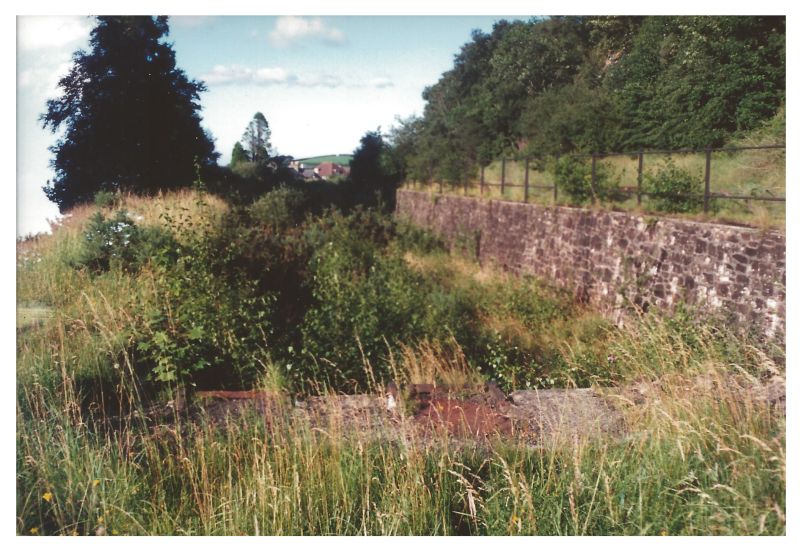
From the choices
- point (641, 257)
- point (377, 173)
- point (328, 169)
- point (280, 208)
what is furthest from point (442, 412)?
point (377, 173)

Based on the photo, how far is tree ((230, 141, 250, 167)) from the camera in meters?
6.00

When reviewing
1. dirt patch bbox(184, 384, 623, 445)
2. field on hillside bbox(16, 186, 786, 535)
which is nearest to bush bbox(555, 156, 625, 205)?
field on hillside bbox(16, 186, 786, 535)

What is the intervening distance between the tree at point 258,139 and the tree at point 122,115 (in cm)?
33

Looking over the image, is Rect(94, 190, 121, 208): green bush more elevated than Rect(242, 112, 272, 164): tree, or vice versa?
Rect(242, 112, 272, 164): tree

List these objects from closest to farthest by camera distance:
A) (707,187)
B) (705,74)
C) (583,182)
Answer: (705,74) < (707,187) < (583,182)

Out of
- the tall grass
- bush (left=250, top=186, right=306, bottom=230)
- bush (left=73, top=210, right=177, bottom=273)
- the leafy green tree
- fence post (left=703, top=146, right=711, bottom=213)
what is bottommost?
the tall grass

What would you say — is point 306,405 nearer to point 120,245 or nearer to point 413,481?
point 413,481

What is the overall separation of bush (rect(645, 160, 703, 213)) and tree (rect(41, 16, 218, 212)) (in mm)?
5704

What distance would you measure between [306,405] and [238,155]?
2605mm

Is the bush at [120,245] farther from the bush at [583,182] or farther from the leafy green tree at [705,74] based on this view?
the bush at [583,182]

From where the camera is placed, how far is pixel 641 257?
8.92 m

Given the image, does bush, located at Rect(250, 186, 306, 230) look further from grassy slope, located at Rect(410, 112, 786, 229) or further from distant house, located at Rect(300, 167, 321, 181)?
grassy slope, located at Rect(410, 112, 786, 229)

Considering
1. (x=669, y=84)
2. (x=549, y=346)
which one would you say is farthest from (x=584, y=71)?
(x=549, y=346)

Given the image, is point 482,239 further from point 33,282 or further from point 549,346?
point 33,282
